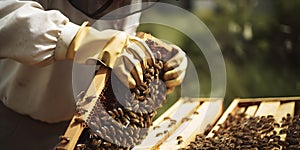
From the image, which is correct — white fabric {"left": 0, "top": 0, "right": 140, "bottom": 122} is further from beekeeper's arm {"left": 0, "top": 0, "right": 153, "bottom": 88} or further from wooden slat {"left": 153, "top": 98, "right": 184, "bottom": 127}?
wooden slat {"left": 153, "top": 98, "right": 184, "bottom": 127}

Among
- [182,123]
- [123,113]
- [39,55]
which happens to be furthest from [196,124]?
[39,55]

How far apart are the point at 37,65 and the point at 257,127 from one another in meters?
1.32

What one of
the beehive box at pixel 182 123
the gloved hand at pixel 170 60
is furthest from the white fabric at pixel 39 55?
the beehive box at pixel 182 123

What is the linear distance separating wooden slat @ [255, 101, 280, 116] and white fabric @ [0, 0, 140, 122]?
3.44 ft

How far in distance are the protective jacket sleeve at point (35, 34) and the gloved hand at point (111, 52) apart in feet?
0.13

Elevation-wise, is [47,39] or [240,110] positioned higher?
[240,110]

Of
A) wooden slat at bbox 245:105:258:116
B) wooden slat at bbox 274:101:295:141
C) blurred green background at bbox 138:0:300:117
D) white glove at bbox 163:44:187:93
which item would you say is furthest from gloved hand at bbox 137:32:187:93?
blurred green background at bbox 138:0:300:117

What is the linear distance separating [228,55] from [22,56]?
19.3 feet

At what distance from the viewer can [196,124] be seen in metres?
2.92

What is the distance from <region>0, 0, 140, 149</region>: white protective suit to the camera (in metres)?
1.89

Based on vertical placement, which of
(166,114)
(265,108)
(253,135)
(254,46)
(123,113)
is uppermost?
(254,46)

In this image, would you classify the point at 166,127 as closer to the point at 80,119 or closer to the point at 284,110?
the point at 284,110

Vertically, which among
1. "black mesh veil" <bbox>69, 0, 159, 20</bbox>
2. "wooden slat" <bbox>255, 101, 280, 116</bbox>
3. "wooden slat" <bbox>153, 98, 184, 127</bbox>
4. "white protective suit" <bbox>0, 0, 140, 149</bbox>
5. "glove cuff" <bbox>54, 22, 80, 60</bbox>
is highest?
"wooden slat" <bbox>255, 101, 280, 116</bbox>

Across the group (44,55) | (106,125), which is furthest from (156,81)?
(44,55)
